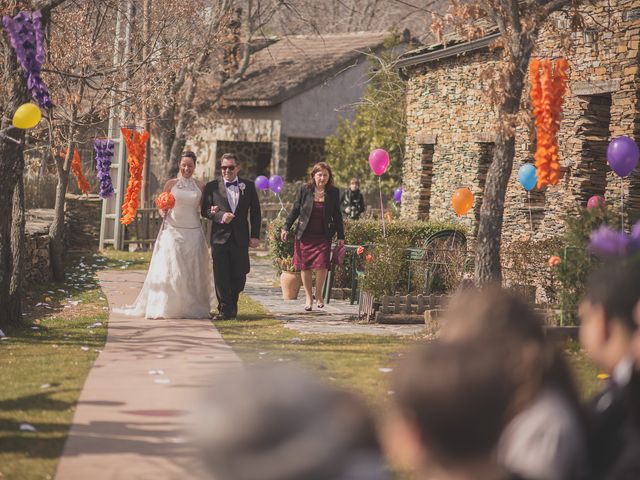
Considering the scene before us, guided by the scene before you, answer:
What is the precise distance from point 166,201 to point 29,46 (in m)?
2.83

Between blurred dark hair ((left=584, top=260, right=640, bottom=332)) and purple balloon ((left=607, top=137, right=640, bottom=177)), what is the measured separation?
924 cm

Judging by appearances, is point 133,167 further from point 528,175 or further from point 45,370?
point 45,370

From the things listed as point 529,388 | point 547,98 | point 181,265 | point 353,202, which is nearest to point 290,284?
point 181,265

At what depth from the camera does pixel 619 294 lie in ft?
9.64

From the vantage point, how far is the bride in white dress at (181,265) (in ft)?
40.9

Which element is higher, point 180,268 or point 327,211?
point 327,211

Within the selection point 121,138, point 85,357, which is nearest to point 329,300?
point 85,357

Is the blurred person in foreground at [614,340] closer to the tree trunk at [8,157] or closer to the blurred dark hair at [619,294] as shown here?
the blurred dark hair at [619,294]

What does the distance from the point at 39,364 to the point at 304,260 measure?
18.0ft

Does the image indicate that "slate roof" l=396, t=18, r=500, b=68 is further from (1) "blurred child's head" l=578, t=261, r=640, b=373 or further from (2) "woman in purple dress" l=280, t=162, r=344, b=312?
(1) "blurred child's head" l=578, t=261, r=640, b=373

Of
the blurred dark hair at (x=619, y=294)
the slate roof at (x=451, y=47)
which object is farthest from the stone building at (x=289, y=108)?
the blurred dark hair at (x=619, y=294)

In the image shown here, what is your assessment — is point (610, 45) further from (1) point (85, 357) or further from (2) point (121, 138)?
(2) point (121, 138)

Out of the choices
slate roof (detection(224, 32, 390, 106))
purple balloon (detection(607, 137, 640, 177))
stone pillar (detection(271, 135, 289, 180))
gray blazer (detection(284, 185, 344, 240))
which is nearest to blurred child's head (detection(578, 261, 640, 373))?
purple balloon (detection(607, 137, 640, 177))

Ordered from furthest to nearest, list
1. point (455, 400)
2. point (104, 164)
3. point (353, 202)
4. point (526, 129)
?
point (353, 202) < point (104, 164) < point (526, 129) < point (455, 400)
